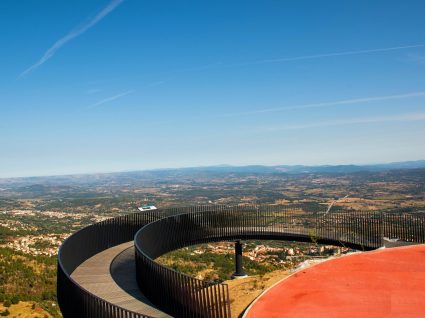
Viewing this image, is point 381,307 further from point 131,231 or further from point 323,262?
point 131,231

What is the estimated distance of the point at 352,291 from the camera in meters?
10.9

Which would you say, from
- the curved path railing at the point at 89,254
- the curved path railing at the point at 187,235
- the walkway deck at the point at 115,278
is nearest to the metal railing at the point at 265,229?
the curved path railing at the point at 187,235

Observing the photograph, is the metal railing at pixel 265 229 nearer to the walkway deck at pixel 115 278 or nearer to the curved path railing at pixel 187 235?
the curved path railing at pixel 187 235

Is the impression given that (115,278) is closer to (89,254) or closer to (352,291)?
(89,254)

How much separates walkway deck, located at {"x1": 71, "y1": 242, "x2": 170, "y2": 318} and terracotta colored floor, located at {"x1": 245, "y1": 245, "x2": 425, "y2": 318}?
313 cm

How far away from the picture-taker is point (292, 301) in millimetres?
10297

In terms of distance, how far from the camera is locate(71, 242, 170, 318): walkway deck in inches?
433

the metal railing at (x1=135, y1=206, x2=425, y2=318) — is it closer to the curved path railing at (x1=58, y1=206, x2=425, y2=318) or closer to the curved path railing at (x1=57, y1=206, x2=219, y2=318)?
the curved path railing at (x1=58, y1=206, x2=425, y2=318)

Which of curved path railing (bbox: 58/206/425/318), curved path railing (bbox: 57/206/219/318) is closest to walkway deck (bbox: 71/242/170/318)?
curved path railing (bbox: 58/206/425/318)

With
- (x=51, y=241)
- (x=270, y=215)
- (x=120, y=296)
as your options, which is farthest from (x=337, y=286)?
(x=51, y=241)

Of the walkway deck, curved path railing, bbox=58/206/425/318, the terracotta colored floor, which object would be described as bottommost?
the walkway deck

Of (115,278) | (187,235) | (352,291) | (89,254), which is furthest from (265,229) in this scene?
(352,291)

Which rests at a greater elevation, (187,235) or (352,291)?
(187,235)

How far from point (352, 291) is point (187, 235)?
911 cm
